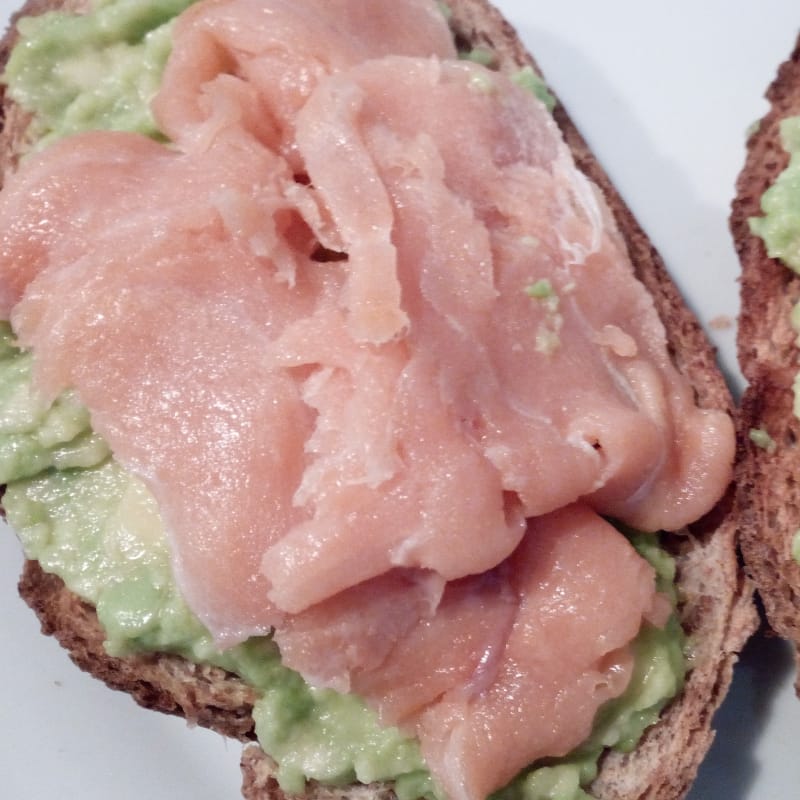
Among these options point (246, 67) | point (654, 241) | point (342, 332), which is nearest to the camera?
point (342, 332)

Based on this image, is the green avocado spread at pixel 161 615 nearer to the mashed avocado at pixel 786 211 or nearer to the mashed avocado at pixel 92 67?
the mashed avocado at pixel 92 67

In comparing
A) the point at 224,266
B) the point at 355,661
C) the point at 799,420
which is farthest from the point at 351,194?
the point at 799,420

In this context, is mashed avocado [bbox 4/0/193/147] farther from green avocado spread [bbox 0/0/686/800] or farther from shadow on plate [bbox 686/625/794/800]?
shadow on plate [bbox 686/625/794/800]

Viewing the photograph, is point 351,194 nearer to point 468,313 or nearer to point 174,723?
point 468,313

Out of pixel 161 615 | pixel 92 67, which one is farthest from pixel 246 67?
pixel 161 615

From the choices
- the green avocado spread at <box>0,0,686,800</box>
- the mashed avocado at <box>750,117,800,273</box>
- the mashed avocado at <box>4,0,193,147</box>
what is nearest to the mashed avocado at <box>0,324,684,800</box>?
the green avocado spread at <box>0,0,686,800</box>

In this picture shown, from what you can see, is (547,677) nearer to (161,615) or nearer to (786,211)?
(161,615)
